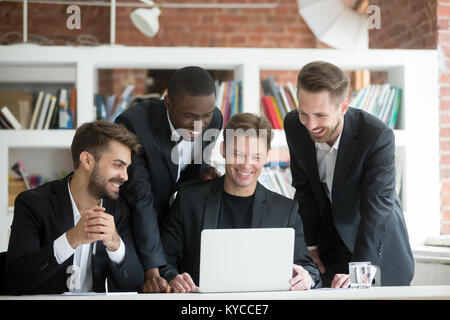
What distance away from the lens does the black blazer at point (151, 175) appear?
2.30 metres

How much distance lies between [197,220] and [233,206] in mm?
142

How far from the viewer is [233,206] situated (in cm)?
244

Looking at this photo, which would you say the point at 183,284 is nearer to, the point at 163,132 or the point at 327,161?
the point at 163,132

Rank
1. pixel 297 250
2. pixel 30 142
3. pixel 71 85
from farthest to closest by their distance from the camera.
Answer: pixel 71 85
pixel 30 142
pixel 297 250

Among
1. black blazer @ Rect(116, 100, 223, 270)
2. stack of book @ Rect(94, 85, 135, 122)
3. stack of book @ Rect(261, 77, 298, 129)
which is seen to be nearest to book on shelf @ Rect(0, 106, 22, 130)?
stack of book @ Rect(94, 85, 135, 122)

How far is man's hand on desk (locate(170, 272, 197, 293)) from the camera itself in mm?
2074

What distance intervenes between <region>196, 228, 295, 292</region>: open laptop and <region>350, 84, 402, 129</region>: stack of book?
194 cm

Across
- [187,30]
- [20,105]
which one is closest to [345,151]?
[20,105]

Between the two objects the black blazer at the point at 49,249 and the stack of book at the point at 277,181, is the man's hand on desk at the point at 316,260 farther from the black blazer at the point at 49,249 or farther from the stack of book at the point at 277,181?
the stack of book at the point at 277,181

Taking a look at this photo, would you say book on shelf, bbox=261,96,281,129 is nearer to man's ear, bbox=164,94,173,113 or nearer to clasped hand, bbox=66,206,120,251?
man's ear, bbox=164,94,173,113

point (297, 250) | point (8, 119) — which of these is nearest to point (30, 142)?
point (8, 119)

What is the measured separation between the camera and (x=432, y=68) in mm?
3707

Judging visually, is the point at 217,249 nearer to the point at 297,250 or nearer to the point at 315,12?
the point at 297,250
